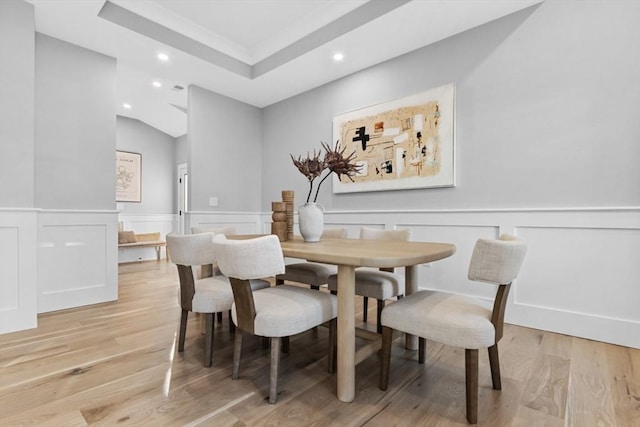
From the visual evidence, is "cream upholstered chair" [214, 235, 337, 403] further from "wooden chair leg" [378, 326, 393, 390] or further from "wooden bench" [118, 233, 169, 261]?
"wooden bench" [118, 233, 169, 261]

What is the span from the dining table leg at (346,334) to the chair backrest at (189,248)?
87 centimetres

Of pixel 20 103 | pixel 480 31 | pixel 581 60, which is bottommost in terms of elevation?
pixel 20 103

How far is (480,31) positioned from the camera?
2688 millimetres

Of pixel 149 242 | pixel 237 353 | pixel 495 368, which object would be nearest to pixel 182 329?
pixel 237 353

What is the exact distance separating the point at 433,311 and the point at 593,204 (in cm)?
Answer: 173

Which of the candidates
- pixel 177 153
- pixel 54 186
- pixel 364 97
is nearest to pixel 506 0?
pixel 364 97

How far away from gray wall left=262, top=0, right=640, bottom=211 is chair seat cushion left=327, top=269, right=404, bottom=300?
120 centimetres

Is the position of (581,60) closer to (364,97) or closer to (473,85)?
(473,85)

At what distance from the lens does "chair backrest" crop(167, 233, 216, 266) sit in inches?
69.6

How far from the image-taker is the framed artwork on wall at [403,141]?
9.40 feet

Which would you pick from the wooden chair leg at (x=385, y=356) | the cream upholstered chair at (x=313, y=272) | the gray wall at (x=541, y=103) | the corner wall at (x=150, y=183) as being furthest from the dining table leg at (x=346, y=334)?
the corner wall at (x=150, y=183)

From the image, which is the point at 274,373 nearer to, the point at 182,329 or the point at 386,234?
the point at 182,329

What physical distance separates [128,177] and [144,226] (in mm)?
1042

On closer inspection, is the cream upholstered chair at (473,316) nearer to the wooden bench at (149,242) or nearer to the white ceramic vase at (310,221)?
the white ceramic vase at (310,221)
